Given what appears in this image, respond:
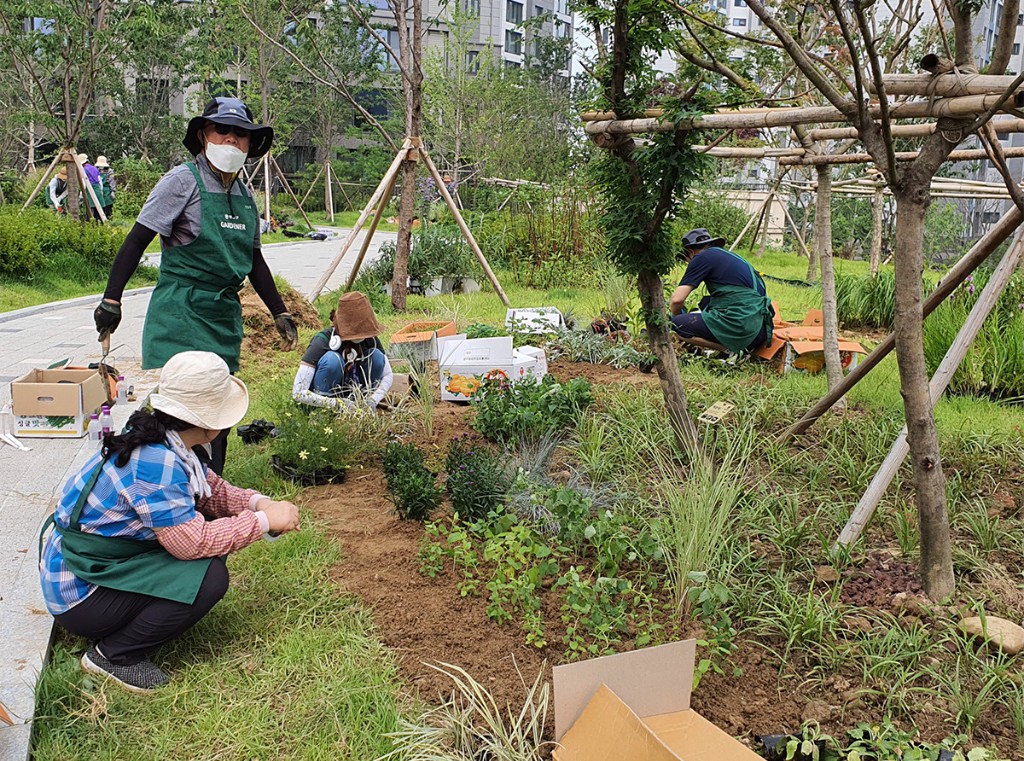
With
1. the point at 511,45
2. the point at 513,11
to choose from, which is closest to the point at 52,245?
the point at 511,45

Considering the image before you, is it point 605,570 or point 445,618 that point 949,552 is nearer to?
point 605,570

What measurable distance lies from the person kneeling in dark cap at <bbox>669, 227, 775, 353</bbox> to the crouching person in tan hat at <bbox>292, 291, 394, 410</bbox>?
2.86 meters

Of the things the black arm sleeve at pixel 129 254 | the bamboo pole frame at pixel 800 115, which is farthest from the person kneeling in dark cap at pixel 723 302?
the black arm sleeve at pixel 129 254

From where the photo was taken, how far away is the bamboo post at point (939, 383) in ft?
11.9


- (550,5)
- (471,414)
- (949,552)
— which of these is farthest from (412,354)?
(550,5)

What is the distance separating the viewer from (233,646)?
10.2ft

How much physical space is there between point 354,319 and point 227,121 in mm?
1618

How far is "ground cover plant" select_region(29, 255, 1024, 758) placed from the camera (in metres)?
2.73

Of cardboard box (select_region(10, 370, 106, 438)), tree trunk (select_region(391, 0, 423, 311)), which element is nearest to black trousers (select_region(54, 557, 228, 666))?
cardboard box (select_region(10, 370, 106, 438))

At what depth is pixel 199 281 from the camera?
13.1 feet

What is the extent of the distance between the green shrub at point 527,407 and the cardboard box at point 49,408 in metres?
2.38

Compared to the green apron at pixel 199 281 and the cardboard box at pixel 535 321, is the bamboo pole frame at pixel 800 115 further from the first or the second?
the cardboard box at pixel 535 321

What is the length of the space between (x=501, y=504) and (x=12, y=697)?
200 centimetres

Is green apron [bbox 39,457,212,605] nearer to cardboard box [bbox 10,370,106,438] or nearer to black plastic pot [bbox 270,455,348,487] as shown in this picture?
black plastic pot [bbox 270,455,348,487]
